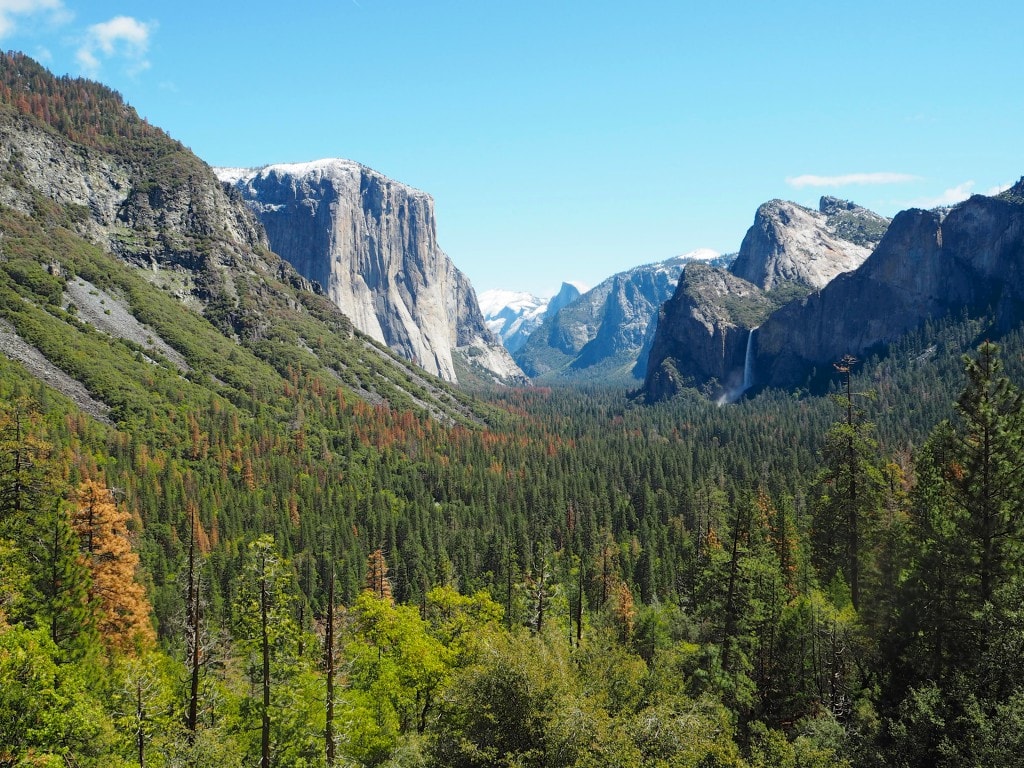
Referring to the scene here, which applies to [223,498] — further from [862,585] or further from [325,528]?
[862,585]

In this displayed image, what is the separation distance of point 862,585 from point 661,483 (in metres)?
91.4

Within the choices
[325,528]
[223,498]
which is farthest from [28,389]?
[325,528]

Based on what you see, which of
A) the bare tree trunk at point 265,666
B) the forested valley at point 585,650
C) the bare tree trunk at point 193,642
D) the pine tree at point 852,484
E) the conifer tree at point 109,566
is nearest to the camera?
the forested valley at point 585,650

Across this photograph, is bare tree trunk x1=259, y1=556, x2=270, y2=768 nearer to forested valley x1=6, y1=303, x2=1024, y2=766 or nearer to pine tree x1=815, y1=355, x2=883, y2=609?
forested valley x1=6, y1=303, x2=1024, y2=766

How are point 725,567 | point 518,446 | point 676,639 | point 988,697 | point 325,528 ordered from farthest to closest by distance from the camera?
point 518,446 < point 325,528 < point 676,639 < point 725,567 < point 988,697

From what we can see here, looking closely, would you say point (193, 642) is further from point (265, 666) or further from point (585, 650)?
point (585, 650)

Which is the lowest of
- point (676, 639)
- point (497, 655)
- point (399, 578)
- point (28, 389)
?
point (399, 578)

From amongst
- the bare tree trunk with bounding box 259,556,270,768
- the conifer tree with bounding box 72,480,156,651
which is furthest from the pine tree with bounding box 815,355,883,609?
the conifer tree with bounding box 72,480,156,651

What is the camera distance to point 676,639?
4925cm

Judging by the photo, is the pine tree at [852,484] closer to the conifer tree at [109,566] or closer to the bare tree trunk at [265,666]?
the bare tree trunk at [265,666]

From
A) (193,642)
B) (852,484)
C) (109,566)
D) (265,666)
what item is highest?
(852,484)

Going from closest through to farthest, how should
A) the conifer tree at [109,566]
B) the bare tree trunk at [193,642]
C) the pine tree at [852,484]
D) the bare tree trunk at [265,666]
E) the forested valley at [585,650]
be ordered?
the forested valley at [585,650], the bare tree trunk at [265,666], the bare tree trunk at [193,642], the conifer tree at [109,566], the pine tree at [852,484]

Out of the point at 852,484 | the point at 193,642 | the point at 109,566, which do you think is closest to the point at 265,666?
the point at 193,642

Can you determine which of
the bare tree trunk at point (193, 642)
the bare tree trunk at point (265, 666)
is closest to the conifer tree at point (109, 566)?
the bare tree trunk at point (193, 642)
